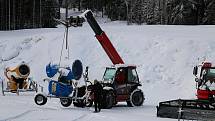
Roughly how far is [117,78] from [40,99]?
3.73 metres

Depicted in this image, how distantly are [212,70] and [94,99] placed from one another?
5422mm

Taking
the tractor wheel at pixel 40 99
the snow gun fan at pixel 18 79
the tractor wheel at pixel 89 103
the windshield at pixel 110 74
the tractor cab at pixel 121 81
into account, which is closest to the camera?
the tractor wheel at pixel 89 103

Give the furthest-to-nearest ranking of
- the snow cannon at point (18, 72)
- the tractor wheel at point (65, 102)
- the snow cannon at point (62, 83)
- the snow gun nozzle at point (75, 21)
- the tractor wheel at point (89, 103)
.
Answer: the snow cannon at point (18, 72) → the tractor wheel at point (65, 102) → the tractor wheel at point (89, 103) → the snow cannon at point (62, 83) → the snow gun nozzle at point (75, 21)

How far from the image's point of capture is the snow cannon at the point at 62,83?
70.5 ft

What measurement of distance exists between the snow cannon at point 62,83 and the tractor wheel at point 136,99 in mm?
2770

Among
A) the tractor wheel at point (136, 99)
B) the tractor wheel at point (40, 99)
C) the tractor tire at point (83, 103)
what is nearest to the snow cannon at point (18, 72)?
the tractor wheel at point (40, 99)

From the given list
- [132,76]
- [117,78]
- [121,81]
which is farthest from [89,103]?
[132,76]

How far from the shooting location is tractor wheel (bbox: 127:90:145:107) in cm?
2289

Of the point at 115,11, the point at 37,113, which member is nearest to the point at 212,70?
the point at 37,113

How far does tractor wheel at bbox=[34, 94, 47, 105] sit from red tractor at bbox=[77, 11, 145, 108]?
2790mm

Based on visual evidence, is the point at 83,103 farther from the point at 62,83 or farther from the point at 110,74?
the point at 110,74

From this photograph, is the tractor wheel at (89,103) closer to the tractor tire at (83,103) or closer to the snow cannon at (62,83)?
the tractor tire at (83,103)

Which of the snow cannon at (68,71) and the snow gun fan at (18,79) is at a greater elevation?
the snow cannon at (68,71)

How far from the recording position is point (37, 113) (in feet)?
61.0
